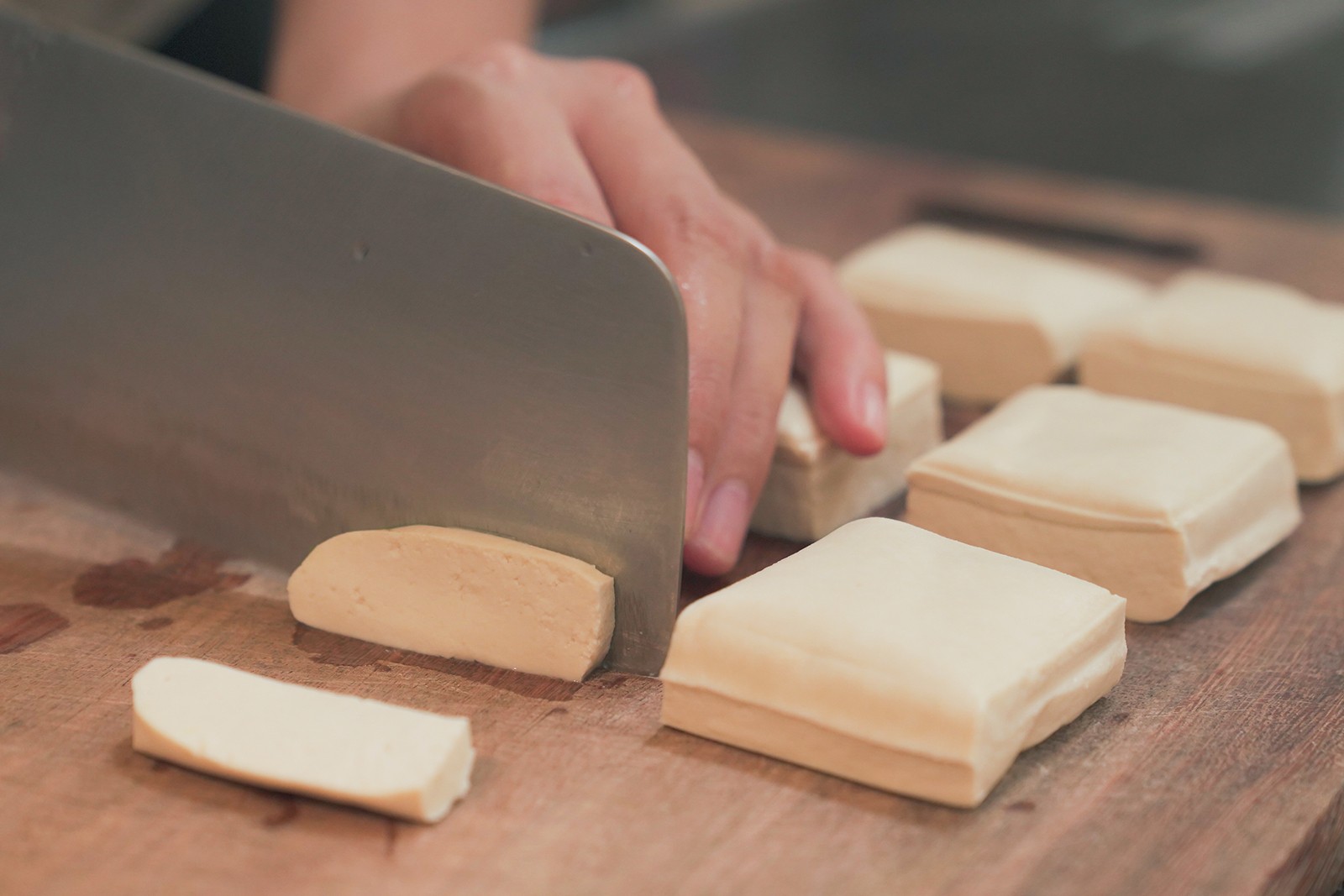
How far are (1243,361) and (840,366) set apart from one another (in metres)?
0.60

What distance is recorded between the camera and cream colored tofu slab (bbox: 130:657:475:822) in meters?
1.08

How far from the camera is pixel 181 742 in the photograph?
1.12 m

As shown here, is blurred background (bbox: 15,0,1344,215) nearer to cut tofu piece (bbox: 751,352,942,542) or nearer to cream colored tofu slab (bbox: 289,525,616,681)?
cut tofu piece (bbox: 751,352,942,542)

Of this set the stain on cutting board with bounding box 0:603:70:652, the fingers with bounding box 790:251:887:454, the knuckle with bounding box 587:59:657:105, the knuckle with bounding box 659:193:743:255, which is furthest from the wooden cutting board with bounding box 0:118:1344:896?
the knuckle with bounding box 587:59:657:105

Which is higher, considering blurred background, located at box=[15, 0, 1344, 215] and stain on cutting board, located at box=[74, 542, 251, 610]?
stain on cutting board, located at box=[74, 542, 251, 610]

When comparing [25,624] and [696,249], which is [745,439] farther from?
[25,624]

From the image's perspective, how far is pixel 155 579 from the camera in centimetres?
148

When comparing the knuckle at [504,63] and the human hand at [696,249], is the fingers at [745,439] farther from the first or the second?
the knuckle at [504,63]

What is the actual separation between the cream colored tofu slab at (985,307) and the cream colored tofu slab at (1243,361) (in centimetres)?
8

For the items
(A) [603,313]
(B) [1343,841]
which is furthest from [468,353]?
(B) [1343,841]

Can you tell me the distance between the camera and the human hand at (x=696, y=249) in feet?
4.83

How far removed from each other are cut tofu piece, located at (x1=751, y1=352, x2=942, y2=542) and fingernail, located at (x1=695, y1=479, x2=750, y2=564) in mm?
122

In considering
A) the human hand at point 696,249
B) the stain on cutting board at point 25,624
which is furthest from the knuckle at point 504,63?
the stain on cutting board at point 25,624

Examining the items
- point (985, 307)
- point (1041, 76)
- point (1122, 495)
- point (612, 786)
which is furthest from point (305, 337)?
point (1041, 76)
